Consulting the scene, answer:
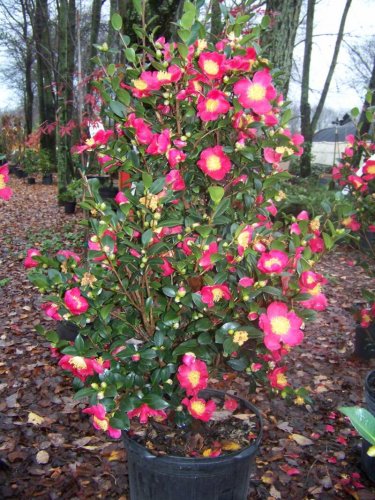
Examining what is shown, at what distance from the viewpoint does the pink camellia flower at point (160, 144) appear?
50.5 inches

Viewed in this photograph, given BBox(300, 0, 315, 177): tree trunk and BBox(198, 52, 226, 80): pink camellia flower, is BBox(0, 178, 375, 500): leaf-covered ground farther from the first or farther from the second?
BBox(300, 0, 315, 177): tree trunk

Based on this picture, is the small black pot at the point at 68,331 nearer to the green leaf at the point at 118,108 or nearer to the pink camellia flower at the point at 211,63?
the green leaf at the point at 118,108

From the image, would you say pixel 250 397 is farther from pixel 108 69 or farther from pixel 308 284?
pixel 108 69

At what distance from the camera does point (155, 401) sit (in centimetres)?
132

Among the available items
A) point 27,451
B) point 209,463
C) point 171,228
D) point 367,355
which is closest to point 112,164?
point 171,228

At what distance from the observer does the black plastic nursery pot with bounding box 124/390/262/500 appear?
143 cm

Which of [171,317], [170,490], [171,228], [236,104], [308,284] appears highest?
[236,104]

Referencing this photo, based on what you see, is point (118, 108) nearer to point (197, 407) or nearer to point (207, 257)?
point (207, 257)

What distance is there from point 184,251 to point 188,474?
2.33 ft

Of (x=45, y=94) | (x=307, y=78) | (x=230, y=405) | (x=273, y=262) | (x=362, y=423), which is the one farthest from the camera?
(x=307, y=78)

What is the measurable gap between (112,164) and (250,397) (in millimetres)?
1786

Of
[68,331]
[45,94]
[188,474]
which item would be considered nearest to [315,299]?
[188,474]

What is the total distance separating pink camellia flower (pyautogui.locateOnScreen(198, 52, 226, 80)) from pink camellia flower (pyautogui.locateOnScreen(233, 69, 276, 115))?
0.07 metres

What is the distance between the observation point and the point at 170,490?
1.48 meters
